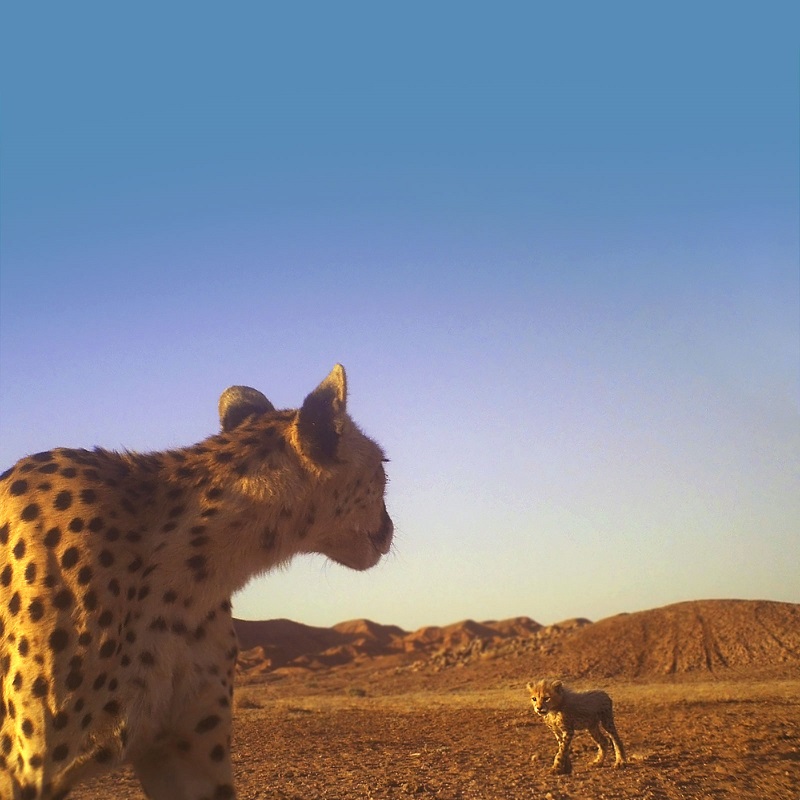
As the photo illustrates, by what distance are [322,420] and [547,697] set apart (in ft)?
18.1

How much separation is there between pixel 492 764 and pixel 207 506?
5324mm

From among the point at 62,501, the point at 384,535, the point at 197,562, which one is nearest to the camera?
the point at 62,501

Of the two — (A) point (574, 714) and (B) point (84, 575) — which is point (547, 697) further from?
(B) point (84, 575)

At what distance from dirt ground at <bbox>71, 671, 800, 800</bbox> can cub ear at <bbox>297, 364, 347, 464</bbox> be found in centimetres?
368

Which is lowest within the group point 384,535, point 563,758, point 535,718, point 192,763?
point 535,718

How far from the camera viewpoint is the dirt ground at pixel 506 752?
23.6 feet

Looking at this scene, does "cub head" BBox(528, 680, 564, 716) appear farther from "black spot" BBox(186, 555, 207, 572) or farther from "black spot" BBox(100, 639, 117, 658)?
"black spot" BBox(100, 639, 117, 658)

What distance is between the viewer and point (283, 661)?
3428 centimetres

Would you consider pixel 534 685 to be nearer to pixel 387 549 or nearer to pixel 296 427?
pixel 387 549

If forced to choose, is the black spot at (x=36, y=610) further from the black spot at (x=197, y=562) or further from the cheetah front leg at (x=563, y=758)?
the cheetah front leg at (x=563, y=758)

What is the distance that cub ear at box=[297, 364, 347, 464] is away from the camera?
15.7 feet

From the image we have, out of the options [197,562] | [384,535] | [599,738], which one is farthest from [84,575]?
[599,738]

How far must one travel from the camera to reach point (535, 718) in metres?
12.5

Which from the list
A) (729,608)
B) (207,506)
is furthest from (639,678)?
(207,506)
